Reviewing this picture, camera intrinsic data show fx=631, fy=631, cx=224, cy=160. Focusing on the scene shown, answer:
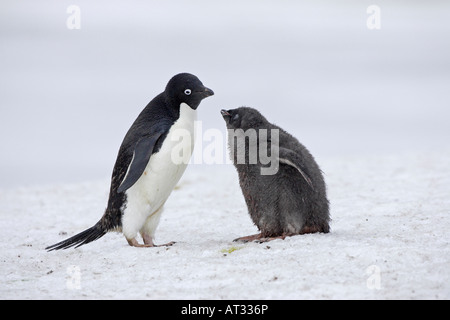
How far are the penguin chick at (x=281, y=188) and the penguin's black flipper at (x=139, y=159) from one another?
614mm

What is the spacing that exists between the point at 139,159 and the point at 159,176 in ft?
0.70

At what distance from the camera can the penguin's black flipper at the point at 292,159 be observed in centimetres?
399

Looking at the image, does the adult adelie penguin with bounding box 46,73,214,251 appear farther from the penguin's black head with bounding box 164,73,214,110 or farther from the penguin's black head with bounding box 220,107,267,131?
the penguin's black head with bounding box 220,107,267,131

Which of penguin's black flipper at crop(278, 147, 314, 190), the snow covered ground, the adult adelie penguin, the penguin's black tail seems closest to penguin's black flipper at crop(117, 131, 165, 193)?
the adult adelie penguin

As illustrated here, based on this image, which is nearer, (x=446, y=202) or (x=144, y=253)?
(x=144, y=253)

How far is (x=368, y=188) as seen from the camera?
6578 mm

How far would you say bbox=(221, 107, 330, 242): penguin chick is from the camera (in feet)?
13.5

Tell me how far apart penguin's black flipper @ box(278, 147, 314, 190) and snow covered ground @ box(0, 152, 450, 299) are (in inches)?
17.1

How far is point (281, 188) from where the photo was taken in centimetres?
412

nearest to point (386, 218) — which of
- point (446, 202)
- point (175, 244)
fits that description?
point (446, 202)

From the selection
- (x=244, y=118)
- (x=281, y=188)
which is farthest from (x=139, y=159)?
(x=281, y=188)

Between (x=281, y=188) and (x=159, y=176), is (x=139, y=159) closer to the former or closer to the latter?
(x=159, y=176)

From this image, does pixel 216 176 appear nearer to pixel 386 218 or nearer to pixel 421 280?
pixel 386 218
